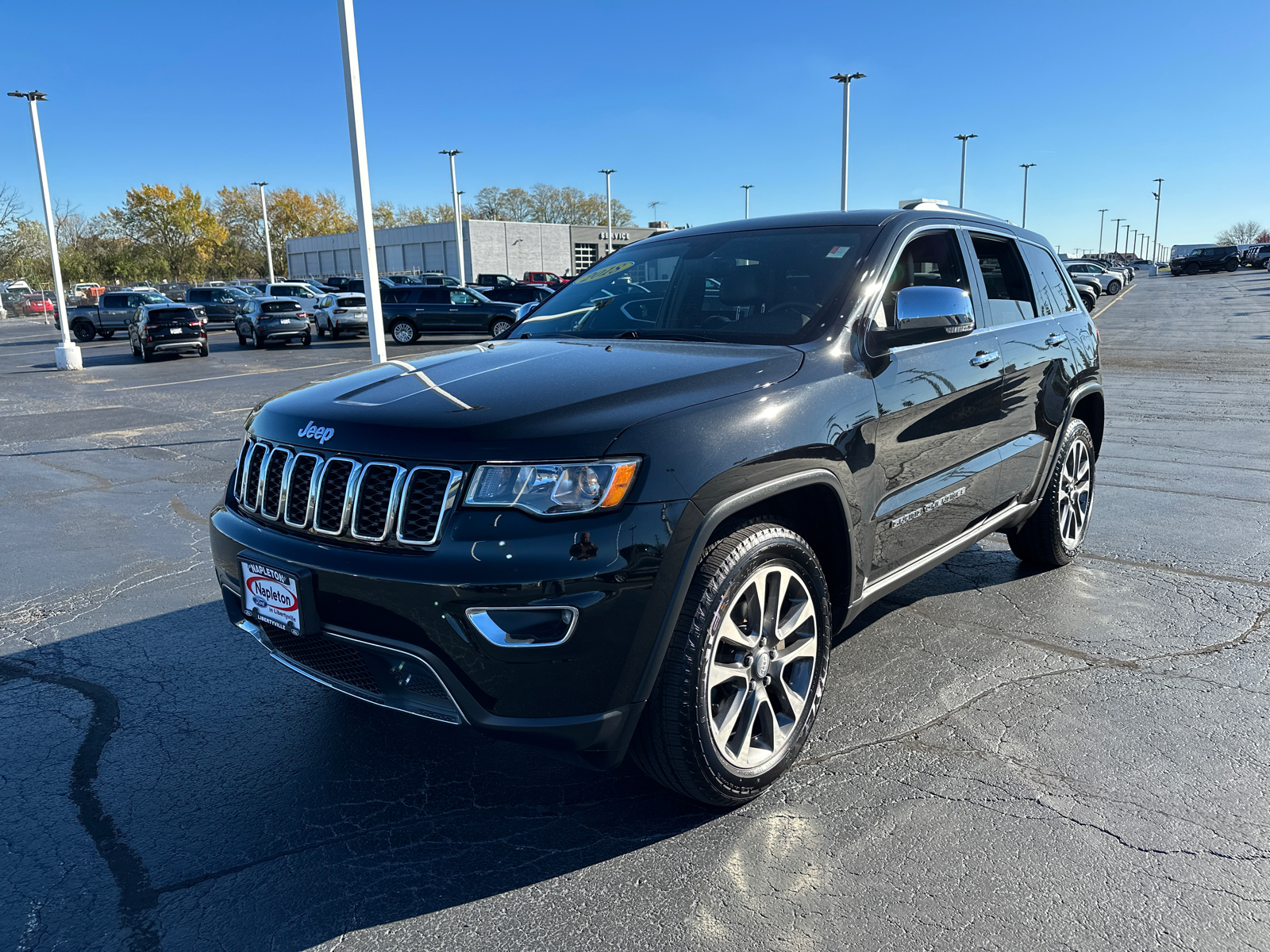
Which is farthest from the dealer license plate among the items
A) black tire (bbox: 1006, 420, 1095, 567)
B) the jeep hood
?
black tire (bbox: 1006, 420, 1095, 567)

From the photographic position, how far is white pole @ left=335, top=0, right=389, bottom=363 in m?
10.4

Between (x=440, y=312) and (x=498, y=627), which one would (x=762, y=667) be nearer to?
(x=498, y=627)

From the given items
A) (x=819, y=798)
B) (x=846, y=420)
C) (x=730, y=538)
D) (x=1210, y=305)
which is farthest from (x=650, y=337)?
(x=1210, y=305)

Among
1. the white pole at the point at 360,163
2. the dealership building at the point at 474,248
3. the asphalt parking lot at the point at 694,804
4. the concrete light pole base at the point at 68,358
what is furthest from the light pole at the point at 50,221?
the dealership building at the point at 474,248

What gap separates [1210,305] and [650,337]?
3727 centimetres

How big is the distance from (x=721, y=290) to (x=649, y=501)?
62.7 inches

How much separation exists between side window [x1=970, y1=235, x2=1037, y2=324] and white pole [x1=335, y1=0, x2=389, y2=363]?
742 centimetres

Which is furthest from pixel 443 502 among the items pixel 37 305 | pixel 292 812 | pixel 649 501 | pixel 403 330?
pixel 37 305

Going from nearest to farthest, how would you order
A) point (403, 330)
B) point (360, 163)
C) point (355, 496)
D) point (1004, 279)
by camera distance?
point (355, 496) < point (1004, 279) < point (360, 163) < point (403, 330)

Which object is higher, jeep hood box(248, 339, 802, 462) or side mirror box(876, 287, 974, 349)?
side mirror box(876, 287, 974, 349)

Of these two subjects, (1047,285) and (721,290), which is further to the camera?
(1047,285)

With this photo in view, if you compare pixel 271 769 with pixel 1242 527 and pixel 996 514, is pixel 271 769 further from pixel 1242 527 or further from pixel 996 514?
pixel 1242 527

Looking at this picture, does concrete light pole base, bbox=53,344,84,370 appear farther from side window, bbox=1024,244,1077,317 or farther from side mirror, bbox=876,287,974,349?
side mirror, bbox=876,287,974,349

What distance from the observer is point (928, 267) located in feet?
12.8
